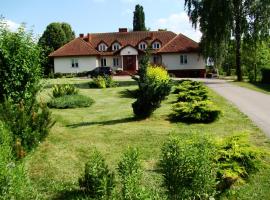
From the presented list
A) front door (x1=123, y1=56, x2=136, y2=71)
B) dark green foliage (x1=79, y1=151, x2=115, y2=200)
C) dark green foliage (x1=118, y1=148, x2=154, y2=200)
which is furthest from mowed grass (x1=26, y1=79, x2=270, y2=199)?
front door (x1=123, y1=56, x2=136, y2=71)

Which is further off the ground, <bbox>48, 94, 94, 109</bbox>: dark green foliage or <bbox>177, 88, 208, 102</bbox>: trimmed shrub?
<bbox>177, 88, 208, 102</bbox>: trimmed shrub

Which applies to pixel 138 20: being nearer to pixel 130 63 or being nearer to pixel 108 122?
pixel 130 63

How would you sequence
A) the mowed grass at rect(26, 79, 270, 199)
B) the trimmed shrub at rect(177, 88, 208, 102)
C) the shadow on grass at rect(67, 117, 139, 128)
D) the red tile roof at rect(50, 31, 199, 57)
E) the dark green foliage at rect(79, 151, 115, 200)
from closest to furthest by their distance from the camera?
the dark green foliage at rect(79, 151, 115, 200) → the mowed grass at rect(26, 79, 270, 199) → the shadow on grass at rect(67, 117, 139, 128) → the trimmed shrub at rect(177, 88, 208, 102) → the red tile roof at rect(50, 31, 199, 57)

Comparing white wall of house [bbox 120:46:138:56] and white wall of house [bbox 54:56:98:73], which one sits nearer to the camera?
white wall of house [bbox 120:46:138:56]

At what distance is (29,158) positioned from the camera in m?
12.3

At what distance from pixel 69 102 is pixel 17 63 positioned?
884 cm

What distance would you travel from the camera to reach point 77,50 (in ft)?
207

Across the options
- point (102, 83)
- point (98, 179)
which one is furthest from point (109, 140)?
point (102, 83)

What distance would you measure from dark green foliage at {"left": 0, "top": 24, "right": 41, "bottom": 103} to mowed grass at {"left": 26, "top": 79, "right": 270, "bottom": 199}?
1.88 metres

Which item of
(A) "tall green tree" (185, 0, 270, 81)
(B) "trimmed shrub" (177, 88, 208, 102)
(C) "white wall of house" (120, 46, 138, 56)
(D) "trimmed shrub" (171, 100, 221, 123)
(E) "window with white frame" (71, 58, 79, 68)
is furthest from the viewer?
(E) "window with white frame" (71, 58, 79, 68)

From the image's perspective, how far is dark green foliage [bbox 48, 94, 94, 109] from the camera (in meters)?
23.2

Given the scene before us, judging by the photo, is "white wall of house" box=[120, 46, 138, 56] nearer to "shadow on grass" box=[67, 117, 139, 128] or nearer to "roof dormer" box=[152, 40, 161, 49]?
"roof dormer" box=[152, 40, 161, 49]

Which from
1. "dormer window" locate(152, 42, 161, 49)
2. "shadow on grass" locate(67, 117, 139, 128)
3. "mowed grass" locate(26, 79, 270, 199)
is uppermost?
"dormer window" locate(152, 42, 161, 49)

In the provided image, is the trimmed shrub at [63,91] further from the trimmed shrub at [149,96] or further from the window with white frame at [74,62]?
the window with white frame at [74,62]
